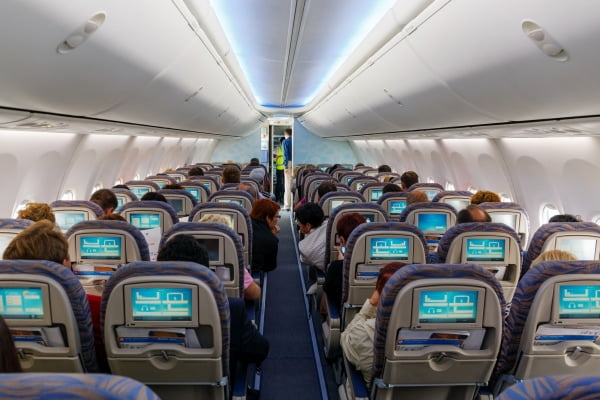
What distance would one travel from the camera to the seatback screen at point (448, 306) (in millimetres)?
2631

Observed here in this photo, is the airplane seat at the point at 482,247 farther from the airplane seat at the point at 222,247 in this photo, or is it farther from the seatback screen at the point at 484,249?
the airplane seat at the point at 222,247

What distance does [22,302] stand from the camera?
8.20ft

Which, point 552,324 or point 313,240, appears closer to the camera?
point 552,324

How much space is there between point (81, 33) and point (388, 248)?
2592 mm

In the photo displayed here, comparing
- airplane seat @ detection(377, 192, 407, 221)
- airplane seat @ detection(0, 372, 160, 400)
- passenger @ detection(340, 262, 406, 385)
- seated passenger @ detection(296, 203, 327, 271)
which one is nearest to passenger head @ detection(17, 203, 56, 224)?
seated passenger @ detection(296, 203, 327, 271)

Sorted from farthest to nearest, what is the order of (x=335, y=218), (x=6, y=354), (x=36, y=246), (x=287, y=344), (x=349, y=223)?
(x=287, y=344)
(x=335, y=218)
(x=349, y=223)
(x=36, y=246)
(x=6, y=354)

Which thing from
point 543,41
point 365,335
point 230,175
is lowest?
point 365,335

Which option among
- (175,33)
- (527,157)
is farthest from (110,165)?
(527,157)

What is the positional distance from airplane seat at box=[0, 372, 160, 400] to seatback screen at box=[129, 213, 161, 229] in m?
4.77

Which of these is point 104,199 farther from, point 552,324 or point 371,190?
point 552,324

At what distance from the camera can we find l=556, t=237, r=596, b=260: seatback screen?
4.06 meters

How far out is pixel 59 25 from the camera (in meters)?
2.97

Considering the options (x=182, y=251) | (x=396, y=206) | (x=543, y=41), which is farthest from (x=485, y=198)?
(x=182, y=251)

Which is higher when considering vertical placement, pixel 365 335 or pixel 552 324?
pixel 552 324
